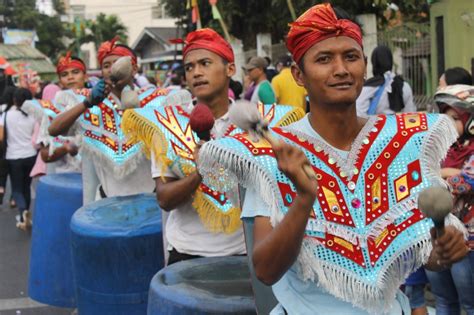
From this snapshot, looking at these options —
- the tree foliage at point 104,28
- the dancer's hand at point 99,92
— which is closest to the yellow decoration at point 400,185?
the dancer's hand at point 99,92

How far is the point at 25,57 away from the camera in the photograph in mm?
43000

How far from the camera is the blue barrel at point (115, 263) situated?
4.07m

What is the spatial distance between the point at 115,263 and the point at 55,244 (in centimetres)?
177

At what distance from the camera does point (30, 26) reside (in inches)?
2341

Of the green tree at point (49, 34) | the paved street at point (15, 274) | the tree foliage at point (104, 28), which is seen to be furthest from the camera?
the tree foliage at point (104, 28)

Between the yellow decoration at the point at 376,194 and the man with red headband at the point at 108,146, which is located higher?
the yellow decoration at the point at 376,194

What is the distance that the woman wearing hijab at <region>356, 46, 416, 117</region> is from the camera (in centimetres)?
656

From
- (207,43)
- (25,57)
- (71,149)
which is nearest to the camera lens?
(207,43)

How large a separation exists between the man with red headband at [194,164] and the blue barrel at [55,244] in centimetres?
196

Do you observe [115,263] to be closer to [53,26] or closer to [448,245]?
[448,245]

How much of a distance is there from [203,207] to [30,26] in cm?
5877

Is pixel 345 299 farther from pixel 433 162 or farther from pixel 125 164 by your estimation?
pixel 125 164

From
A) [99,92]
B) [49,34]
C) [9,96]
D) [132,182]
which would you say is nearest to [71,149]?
[132,182]

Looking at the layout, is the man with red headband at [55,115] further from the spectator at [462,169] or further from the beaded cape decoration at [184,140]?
the spectator at [462,169]
